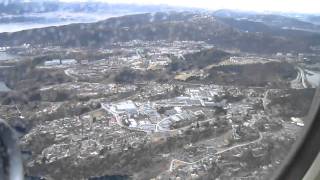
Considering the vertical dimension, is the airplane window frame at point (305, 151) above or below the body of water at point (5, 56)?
above

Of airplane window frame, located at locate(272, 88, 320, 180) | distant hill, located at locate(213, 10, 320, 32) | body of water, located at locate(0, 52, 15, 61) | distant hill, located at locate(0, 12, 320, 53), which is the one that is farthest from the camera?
distant hill, located at locate(213, 10, 320, 32)

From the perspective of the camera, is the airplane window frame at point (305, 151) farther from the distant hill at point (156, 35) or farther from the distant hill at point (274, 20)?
the distant hill at point (274, 20)

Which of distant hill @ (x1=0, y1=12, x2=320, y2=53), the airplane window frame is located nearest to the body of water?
distant hill @ (x1=0, y1=12, x2=320, y2=53)

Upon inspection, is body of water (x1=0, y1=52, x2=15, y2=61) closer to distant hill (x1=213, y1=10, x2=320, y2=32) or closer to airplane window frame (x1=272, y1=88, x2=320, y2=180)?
distant hill (x1=213, y1=10, x2=320, y2=32)

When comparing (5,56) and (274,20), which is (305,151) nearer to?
(5,56)

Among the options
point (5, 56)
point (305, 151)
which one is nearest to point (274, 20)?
point (5, 56)

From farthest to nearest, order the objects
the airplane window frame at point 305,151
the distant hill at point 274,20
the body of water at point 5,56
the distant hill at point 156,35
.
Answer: the distant hill at point 274,20
the distant hill at point 156,35
the body of water at point 5,56
the airplane window frame at point 305,151

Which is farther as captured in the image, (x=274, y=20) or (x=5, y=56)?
(x=274, y=20)

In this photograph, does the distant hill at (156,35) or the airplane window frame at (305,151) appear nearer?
the airplane window frame at (305,151)

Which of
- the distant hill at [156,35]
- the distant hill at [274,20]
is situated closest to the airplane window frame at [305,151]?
the distant hill at [156,35]
